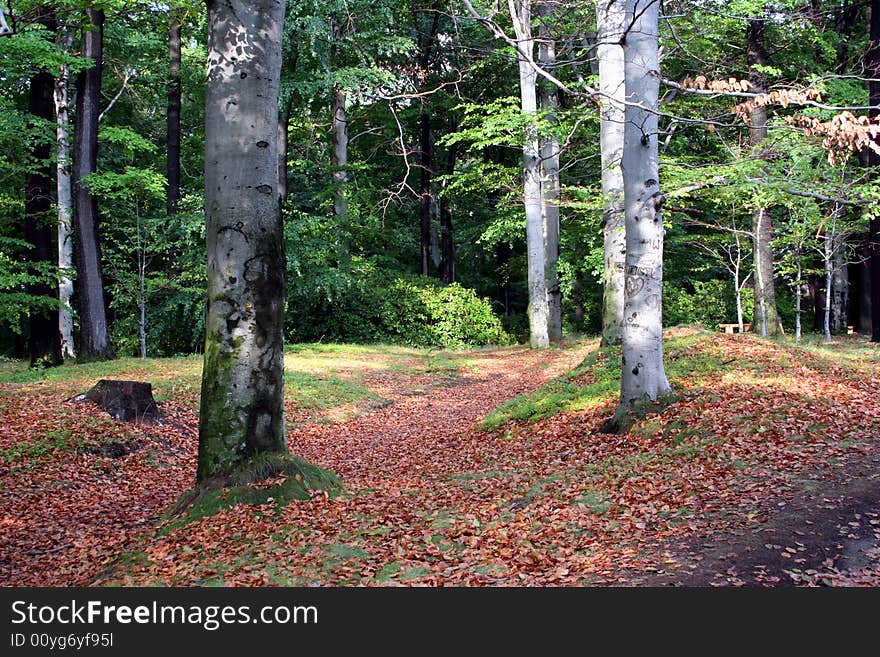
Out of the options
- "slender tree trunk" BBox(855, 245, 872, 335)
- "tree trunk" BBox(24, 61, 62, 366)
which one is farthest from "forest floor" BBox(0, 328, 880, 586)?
"slender tree trunk" BBox(855, 245, 872, 335)

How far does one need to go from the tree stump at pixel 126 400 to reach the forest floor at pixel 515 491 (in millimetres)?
225

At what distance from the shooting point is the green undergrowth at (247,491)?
5.56 meters

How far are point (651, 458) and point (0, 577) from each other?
18.6ft

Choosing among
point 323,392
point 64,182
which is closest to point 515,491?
point 323,392

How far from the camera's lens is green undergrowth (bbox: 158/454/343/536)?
5.56 metres

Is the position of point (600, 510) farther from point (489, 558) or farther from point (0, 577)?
point (0, 577)

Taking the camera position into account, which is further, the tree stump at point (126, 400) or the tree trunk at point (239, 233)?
the tree stump at point (126, 400)

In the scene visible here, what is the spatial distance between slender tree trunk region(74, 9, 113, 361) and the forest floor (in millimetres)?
3351

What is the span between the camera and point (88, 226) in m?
15.0

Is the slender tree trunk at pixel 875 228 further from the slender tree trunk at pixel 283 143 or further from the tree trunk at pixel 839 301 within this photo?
the slender tree trunk at pixel 283 143

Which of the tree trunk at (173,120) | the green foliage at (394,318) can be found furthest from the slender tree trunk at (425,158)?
the tree trunk at (173,120)

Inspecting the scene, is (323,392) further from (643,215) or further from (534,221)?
(534,221)

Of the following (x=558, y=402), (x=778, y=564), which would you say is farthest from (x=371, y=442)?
(x=778, y=564)

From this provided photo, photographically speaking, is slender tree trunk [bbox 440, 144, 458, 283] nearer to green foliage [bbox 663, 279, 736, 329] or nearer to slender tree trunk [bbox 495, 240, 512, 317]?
slender tree trunk [bbox 495, 240, 512, 317]
